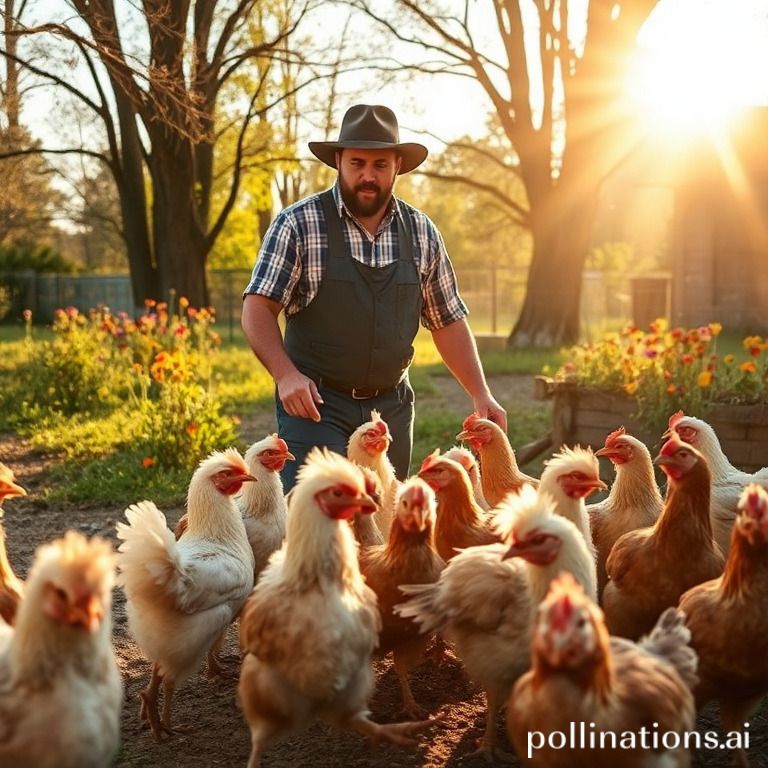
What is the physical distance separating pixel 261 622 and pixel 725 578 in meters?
1.68

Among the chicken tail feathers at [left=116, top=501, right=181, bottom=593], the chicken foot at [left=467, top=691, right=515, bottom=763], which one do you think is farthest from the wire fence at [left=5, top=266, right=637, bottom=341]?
the chicken foot at [left=467, top=691, right=515, bottom=763]

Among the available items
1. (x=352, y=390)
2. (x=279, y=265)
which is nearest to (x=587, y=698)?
(x=352, y=390)

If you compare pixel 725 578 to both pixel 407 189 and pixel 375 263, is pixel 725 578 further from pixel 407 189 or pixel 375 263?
pixel 407 189

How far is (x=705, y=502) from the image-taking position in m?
3.94

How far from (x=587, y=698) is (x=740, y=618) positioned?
3.15 ft

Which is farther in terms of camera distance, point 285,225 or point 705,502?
point 285,225

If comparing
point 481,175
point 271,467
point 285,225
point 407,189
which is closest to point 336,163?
point 285,225

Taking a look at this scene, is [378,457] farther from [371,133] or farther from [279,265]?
[371,133]

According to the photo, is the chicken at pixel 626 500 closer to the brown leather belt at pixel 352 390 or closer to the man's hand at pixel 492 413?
the man's hand at pixel 492 413

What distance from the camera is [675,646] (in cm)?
314

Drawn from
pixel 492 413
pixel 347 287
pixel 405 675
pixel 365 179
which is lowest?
pixel 405 675

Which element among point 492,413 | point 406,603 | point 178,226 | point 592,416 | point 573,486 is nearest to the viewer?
point 406,603

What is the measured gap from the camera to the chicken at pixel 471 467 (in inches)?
185

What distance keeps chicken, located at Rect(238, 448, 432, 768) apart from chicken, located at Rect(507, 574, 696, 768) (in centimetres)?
63
